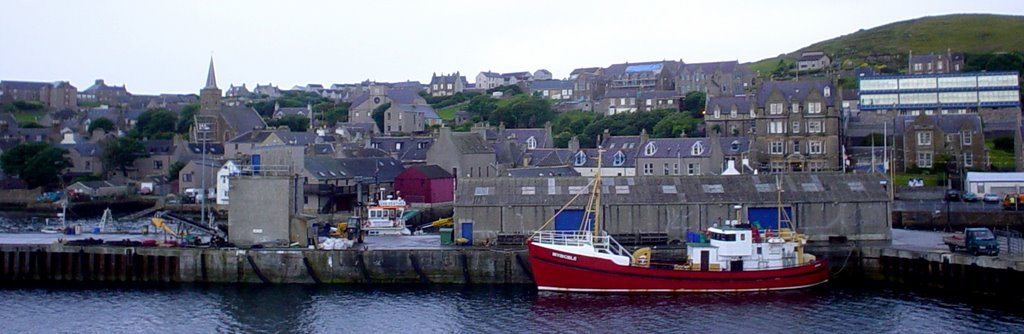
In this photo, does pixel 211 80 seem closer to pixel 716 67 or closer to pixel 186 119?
pixel 186 119

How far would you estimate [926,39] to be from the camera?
14088 cm

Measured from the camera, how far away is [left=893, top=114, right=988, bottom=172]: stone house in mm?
64688

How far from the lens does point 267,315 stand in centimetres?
3209

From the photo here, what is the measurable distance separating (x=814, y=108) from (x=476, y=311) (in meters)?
39.4

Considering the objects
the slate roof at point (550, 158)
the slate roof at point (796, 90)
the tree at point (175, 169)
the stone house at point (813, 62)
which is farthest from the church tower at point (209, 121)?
the stone house at point (813, 62)

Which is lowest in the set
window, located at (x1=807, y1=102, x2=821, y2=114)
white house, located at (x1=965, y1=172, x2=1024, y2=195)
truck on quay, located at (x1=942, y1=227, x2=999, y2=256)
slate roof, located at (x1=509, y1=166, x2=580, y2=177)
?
truck on quay, located at (x1=942, y1=227, x2=999, y2=256)

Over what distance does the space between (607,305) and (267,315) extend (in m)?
10.8

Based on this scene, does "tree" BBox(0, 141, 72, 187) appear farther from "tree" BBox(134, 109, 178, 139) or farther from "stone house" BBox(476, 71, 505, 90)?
"stone house" BBox(476, 71, 505, 90)

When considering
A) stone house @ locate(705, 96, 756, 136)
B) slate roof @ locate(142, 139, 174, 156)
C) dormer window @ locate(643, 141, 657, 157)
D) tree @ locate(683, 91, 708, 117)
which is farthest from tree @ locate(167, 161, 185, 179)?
tree @ locate(683, 91, 708, 117)

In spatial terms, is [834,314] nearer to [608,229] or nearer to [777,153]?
[608,229]

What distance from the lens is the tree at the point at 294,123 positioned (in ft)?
349

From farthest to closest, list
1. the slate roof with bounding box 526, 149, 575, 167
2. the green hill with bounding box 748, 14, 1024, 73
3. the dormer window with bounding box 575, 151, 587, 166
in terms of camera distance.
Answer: the green hill with bounding box 748, 14, 1024, 73
the slate roof with bounding box 526, 149, 575, 167
the dormer window with bounding box 575, 151, 587, 166

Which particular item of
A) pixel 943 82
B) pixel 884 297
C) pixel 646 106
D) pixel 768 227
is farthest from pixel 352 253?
pixel 646 106

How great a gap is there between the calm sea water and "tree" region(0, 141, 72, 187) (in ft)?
163
